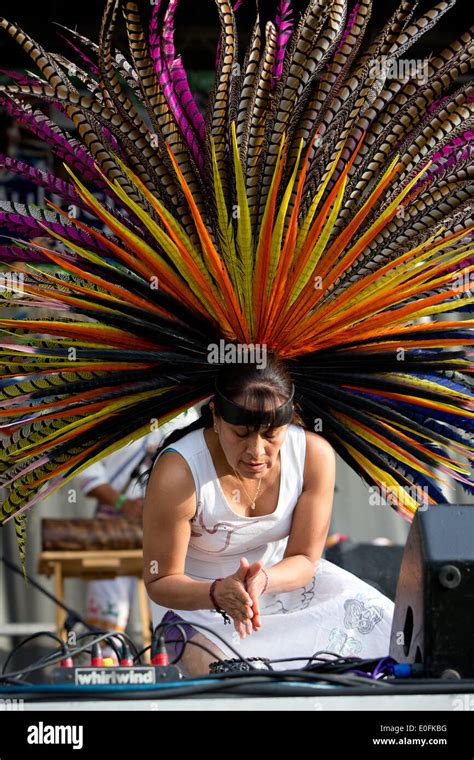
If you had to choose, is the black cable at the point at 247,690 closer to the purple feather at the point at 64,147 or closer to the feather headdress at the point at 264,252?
the feather headdress at the point at 264,252

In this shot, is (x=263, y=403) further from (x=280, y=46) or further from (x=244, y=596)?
(x=280, y=46)

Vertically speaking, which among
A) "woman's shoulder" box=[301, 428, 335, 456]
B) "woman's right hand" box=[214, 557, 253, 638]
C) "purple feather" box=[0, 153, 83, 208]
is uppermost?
"purple feather" box=[0, 153, 83, 208]

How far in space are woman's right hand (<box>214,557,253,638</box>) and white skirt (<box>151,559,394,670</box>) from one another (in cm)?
34

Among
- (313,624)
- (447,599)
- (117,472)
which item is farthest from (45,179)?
(117,472)

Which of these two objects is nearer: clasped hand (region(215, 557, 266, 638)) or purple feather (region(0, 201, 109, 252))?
clasped hand (region(215, 557, 266, 638))

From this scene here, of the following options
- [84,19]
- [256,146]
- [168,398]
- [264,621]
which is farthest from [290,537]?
[84,19]

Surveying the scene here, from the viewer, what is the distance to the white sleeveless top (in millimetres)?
2926

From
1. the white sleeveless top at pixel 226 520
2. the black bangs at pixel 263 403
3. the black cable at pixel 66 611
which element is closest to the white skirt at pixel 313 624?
the white sleeveless top at pixel 226 520

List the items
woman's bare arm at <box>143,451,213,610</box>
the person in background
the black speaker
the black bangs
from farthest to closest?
the person in background
woman's bare arm at <box>143,451,213,610</box>
the black bangs
the black speaker

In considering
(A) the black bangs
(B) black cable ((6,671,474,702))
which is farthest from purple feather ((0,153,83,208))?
(B) black cable ((6,671,474,702))

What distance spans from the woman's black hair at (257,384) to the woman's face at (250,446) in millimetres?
28

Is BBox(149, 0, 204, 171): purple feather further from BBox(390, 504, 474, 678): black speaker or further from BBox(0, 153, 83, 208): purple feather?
BBox(390, 504, 474, 678): black speaker
